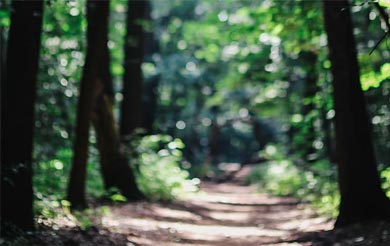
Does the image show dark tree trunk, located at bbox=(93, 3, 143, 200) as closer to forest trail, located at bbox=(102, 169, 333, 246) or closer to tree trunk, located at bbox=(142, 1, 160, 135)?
forest trail, located at bbox=(102, 169, 333, 246)

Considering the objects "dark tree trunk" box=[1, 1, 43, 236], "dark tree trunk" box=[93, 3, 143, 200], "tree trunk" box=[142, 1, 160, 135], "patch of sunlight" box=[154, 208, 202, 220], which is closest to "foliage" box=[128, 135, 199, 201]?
"dark tree trunk" box=[93, 3, 143, 200]

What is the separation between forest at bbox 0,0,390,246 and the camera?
6605mm

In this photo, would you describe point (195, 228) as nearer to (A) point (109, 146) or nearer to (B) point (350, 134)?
(A) point (109, 146)

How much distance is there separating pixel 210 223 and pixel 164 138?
12.9ft

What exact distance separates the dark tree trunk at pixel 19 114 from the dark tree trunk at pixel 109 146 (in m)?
4.82

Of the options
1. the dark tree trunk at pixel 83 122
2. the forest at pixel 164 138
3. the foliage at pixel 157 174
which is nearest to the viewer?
the forest at pixel 164 138

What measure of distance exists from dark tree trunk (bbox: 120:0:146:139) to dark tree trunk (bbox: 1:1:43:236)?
8337mm

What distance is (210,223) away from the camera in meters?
11.2

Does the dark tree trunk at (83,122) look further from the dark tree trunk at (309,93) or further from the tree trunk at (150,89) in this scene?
the tree trunk at (150,89)

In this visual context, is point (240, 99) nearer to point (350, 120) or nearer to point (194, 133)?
point (194, 133)

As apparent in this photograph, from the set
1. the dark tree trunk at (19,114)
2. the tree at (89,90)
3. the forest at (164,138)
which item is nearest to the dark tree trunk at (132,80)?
the forest at (164,138)

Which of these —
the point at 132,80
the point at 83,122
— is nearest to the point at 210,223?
the point at 83,122

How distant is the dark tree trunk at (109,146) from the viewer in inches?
465

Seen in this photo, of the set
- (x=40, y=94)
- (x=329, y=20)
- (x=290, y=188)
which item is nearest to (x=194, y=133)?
(x=290, y=188)
